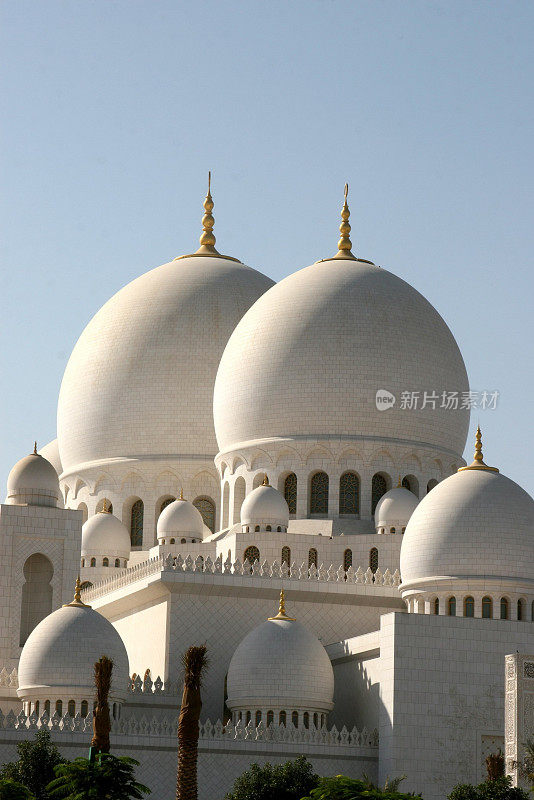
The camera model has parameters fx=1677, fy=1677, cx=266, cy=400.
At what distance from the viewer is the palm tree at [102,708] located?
2997 centimetres

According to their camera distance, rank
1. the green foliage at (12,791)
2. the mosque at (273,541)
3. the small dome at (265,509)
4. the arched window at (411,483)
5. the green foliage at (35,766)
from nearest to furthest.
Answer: the green foliage at (12,791)
the green foliage at (35,766)
the mosque at (273,541)
the small dome at (265,509)
the arched window at (411,483)

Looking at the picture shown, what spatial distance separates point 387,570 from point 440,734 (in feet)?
22.2

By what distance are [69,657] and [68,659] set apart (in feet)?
0.17

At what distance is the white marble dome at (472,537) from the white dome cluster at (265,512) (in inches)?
178

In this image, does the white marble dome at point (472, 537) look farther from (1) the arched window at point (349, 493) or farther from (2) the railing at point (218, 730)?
(1) the arched window at point (349, 493)

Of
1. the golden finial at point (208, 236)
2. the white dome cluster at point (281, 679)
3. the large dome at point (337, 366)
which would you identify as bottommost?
the white dome cluster at point (281, 679)

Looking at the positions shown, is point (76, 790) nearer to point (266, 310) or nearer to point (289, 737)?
point (289, 737)

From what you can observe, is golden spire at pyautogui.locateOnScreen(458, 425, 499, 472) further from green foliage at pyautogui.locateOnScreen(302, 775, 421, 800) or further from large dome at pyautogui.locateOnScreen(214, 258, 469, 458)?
green foliage at pyautogui.locateOnScreen(302, 775, 421, 800)

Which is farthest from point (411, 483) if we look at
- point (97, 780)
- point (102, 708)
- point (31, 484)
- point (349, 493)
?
point (97, 780)

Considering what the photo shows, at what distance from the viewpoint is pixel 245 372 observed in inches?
1745

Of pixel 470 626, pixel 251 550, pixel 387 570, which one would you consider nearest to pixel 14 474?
pixel 251 550

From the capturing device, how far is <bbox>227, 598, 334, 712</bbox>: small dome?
34688mm

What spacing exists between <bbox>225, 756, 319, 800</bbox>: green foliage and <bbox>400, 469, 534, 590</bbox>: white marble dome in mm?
6431

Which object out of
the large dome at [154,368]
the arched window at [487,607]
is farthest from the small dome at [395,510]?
the large dome at [154,368]
